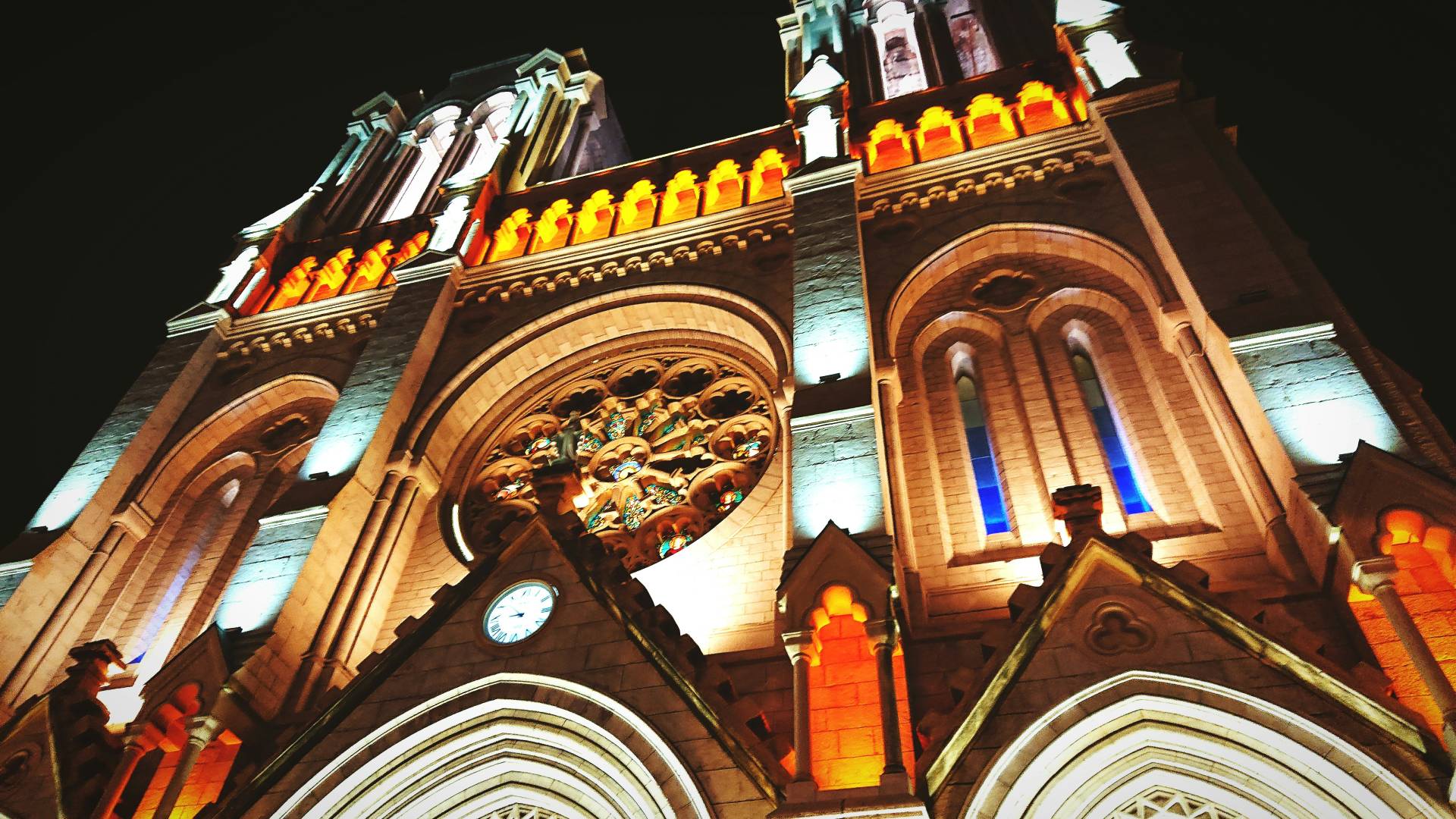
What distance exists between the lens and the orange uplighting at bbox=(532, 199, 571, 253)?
52.8 feet

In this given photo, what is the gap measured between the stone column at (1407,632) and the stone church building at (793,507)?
0.10 feet

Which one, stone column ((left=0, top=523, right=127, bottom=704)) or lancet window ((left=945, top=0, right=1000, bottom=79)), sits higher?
lancet window ((left=945, top=0, right=1000, bottom=79))

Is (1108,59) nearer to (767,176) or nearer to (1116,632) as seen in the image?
(767,176)

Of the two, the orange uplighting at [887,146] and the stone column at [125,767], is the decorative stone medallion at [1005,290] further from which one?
the stone column at [125,767]

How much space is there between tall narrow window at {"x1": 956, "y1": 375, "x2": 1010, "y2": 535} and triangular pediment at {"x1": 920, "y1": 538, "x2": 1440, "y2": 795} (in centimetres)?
255

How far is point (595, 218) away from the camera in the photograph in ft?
54.0

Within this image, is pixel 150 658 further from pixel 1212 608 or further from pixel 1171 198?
pixel 1171 198

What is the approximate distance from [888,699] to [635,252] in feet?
31.3

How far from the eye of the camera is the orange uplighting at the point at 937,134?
14.8m

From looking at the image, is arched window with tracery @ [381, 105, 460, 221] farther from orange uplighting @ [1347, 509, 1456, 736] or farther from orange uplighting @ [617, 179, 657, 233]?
orange uplighting @ [1347, 509, 1456, 736]

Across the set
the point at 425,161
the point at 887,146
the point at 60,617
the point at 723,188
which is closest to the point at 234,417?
the point at 60,617

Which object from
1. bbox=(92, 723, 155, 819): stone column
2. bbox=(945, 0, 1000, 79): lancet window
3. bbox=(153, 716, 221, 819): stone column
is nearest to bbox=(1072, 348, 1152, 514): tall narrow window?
bbox=(153, 716, 221, 819): stone column

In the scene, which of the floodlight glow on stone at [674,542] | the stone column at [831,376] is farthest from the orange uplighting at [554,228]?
the floodlight glow on stone at [674,542]

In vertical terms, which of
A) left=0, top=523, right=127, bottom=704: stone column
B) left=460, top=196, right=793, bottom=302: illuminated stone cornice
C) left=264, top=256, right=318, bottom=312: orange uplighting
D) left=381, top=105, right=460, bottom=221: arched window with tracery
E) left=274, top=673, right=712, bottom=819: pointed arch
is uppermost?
left=381, top=105, right=460, bottom=221: arched window with tracery
